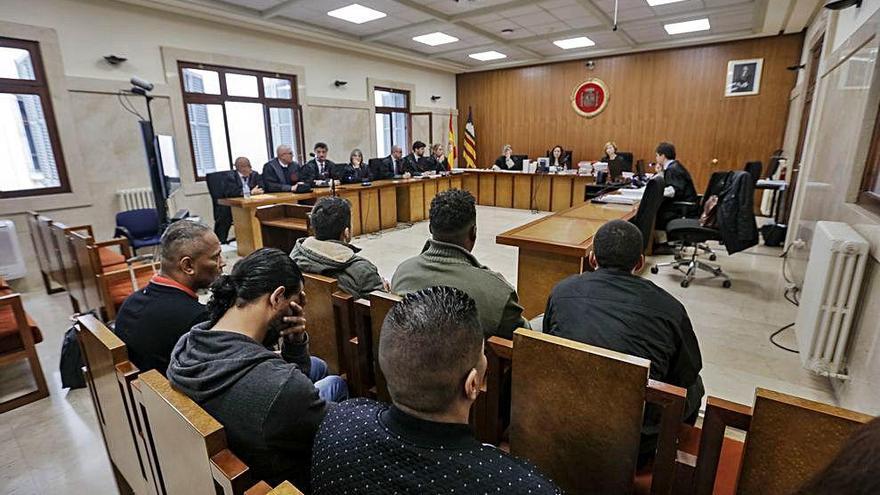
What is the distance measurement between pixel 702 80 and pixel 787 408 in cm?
930

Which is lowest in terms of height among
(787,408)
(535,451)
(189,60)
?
(535,451)

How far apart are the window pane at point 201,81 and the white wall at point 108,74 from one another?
8.7 inches

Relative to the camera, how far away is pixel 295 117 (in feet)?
23.7

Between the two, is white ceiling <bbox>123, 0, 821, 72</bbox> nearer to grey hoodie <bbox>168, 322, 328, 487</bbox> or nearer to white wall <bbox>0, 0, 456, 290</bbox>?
white wall <bbox>0, 0, 456, 290</bbox>

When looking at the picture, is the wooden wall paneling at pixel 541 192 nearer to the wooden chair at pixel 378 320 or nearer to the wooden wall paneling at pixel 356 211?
the wooden wall paneling at pixel 356 211

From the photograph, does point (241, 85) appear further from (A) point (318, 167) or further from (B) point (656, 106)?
(B) point (656, 106)

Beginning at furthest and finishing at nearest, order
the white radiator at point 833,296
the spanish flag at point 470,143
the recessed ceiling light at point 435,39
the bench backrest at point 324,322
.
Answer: the spanish flag at point 470,143, the recessed ceiling light at point 435,39, the white radiator at point 833,296, the bench backrest at point 324,322

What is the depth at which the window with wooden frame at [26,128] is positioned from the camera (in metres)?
4.41

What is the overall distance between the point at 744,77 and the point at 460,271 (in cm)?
901

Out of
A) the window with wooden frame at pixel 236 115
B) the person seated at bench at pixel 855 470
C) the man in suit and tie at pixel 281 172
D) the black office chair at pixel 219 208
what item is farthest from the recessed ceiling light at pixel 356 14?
the person seated at bench at pixel 855 470

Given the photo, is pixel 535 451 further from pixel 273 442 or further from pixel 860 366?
pixel 860 366

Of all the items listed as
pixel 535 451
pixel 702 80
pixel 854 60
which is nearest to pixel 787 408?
pixel 535 451

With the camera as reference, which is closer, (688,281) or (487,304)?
(487,304)

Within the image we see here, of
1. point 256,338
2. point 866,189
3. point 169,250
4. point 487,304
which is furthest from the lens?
point 866,189
